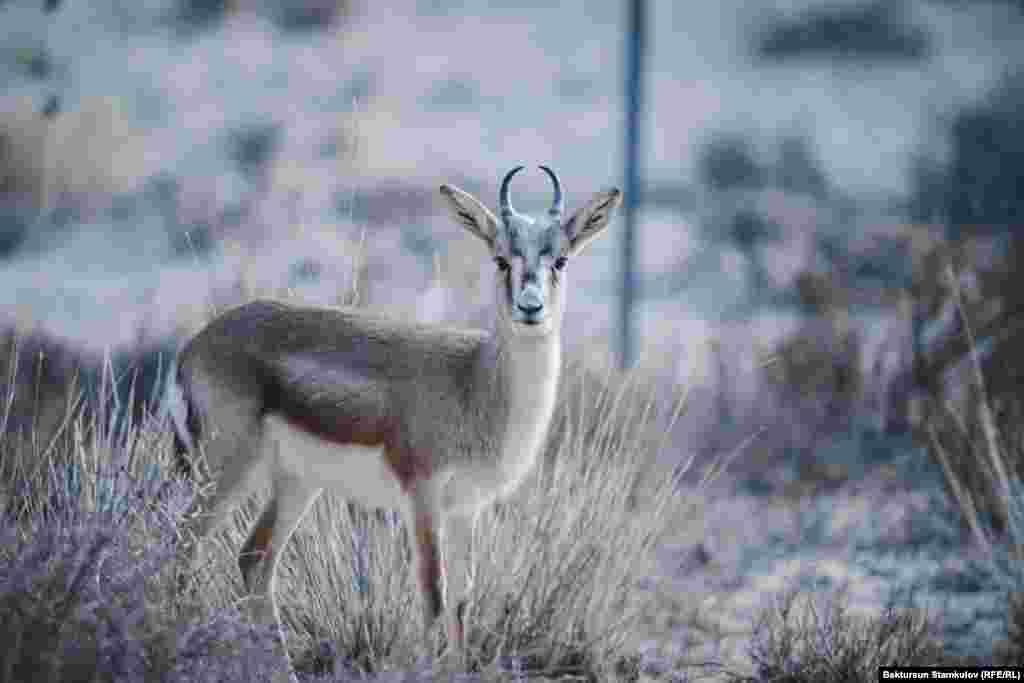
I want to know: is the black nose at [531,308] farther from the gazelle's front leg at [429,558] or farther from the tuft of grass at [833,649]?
the tuft of grass at [833,649]

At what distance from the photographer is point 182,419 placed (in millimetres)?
4641

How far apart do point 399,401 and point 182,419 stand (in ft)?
2.59

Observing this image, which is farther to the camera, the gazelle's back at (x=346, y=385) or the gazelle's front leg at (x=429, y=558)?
the gazelle's back at (x=346, y=385)

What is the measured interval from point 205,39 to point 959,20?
13.1m

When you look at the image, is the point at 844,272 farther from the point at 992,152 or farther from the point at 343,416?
the point at 343,416

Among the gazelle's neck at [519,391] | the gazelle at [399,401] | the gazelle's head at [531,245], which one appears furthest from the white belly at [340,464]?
the gazelle's head at [531,245]

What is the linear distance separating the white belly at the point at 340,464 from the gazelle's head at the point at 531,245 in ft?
2.15

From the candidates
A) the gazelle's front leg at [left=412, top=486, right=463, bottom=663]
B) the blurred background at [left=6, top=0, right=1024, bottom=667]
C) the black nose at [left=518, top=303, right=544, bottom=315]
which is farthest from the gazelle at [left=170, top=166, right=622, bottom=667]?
the blurred background at [left=6, top=0, right=1024, bottom=667]

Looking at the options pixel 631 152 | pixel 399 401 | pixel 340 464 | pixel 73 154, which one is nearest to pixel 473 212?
pixel 399 401

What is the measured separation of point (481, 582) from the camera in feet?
16.8

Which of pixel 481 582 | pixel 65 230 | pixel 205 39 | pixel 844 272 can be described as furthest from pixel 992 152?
pixel 481 582

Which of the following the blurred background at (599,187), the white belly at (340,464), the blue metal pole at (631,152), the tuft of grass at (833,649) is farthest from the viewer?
the blue metal pole at (631,152)

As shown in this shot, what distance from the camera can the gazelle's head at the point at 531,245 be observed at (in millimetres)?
4246

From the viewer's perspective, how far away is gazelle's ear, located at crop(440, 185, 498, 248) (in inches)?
179
